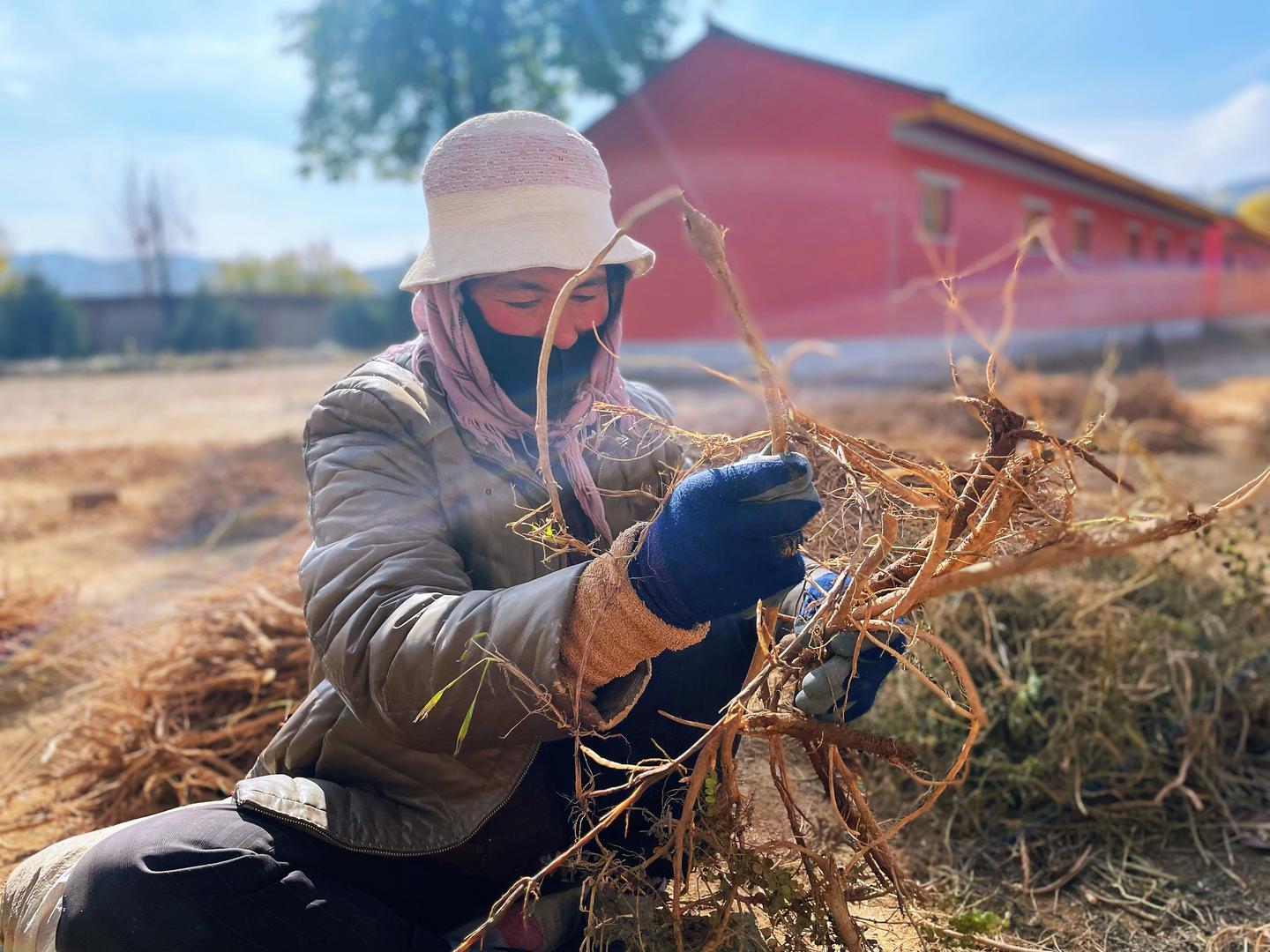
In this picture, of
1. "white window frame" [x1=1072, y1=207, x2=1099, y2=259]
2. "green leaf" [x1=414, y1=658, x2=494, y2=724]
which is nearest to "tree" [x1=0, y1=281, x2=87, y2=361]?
Result: "white window frame" [x1=1072, y1=207, x2=1099, y2=259]

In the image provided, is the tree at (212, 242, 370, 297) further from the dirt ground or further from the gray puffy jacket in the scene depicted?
the gray puffy jacket

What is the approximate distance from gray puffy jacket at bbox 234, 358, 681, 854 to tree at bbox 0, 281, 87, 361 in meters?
28.3

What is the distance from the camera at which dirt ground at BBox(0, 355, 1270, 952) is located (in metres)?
2.78

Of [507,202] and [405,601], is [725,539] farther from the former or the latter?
[507,202]

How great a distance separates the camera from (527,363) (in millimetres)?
1658

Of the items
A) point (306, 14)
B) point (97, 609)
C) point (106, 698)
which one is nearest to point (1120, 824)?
point (106, 698)

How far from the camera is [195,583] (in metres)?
4.63

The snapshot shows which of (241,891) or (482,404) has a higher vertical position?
(482,404)

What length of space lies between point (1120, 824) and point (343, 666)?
6.28 feet

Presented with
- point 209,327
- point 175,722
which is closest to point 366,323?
point 209,327

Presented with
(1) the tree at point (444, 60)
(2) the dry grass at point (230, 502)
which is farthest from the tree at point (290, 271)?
(2) the dry grass at point (230, 502)

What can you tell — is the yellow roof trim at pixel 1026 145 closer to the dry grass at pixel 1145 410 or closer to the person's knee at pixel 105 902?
the dry grass at pixel 1145 410

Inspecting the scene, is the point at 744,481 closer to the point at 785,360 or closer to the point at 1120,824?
the point at 785,360

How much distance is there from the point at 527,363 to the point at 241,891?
0.94m
